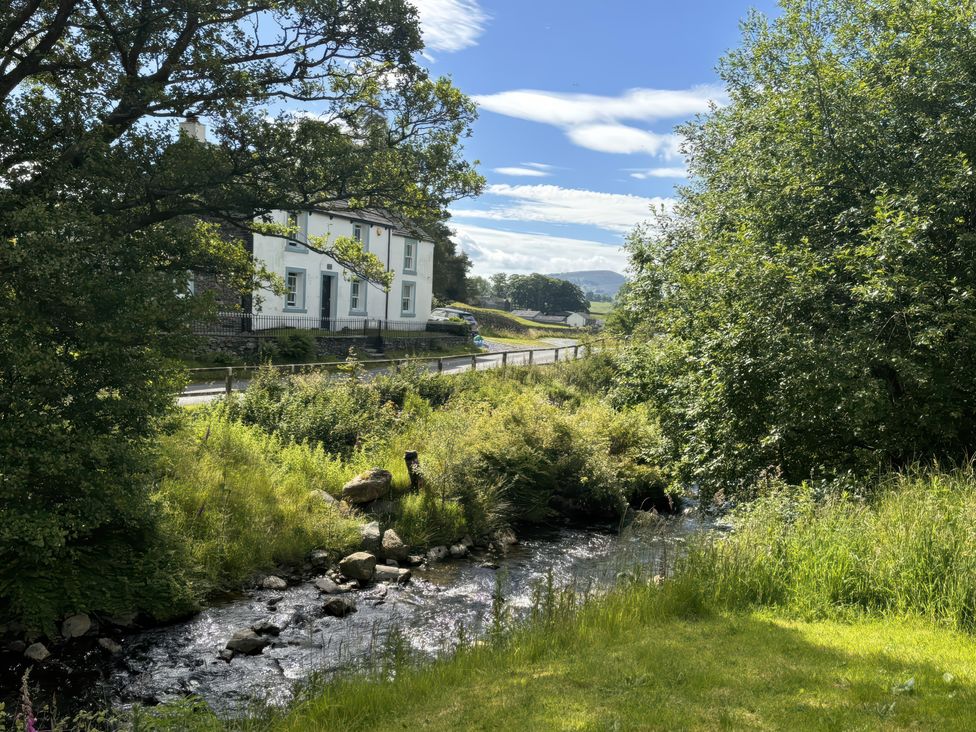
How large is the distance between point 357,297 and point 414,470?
1108 inches

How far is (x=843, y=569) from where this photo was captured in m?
6.94

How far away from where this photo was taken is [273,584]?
10.3 meters

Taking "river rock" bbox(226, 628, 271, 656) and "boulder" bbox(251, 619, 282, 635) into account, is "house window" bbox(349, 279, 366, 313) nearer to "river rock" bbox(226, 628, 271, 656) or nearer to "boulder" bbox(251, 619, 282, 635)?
"boulder" bbox(251, 619, 282, 635)

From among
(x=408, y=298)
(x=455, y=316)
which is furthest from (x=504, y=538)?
(x=455, y=316)

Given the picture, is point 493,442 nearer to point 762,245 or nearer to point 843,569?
point 762,245

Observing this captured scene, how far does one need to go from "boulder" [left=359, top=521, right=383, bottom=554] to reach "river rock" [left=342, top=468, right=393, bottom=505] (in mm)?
1093

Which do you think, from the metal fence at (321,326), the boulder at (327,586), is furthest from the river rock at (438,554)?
the metal fence at (321,326)

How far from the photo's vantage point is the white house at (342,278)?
3403cm

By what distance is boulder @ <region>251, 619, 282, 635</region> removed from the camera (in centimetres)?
869

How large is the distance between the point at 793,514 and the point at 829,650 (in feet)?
9.97

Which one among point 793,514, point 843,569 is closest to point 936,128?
point 793,514

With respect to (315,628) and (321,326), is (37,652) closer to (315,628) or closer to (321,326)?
(315,628)

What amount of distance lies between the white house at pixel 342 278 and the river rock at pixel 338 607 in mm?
22267

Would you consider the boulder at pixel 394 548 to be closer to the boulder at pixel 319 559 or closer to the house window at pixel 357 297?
the boulder at pixel 319 559
